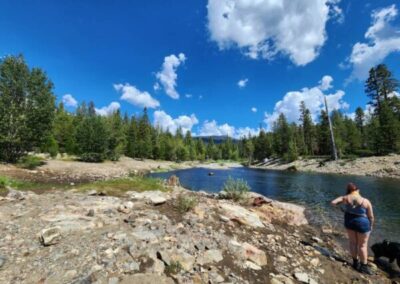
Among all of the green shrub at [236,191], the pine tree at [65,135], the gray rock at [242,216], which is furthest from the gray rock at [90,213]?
the pine tree at [65,135]

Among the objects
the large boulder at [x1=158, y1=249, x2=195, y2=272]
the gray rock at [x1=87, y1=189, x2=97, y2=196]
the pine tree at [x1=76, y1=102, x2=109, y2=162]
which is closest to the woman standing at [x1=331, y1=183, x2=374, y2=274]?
the large boulder at [x1=158, y1=249, x2=195, y2=272]

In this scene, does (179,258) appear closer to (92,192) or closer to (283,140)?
(92,192)

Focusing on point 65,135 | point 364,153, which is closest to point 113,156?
point 65,135

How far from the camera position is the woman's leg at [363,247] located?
6.32m

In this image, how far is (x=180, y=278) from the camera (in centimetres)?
458

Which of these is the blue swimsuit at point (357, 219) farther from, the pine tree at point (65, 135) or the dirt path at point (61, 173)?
the pine tree at point (65, 135)

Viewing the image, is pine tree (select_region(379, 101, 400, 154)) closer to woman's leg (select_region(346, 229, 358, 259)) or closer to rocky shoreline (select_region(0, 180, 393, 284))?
rocky shoreline (select_region(0, 180, 393, 284))

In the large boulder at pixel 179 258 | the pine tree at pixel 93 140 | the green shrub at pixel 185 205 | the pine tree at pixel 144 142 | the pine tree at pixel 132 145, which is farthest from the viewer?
the pine tree at pixel 144 142

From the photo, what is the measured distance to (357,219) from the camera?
652cm

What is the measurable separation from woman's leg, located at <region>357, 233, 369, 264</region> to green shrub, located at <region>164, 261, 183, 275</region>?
15.9 feet

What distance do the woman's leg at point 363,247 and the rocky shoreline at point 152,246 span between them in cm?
43

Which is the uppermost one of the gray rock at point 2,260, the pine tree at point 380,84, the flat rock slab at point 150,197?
the pine tree at point 380,84

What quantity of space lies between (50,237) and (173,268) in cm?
287

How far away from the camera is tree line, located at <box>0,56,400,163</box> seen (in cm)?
2498
